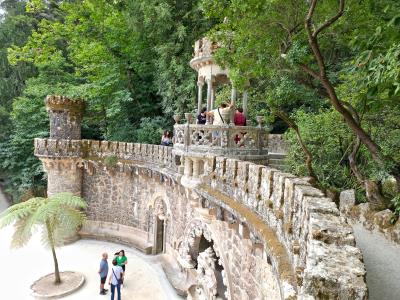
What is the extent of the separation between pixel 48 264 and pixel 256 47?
13.1 metres

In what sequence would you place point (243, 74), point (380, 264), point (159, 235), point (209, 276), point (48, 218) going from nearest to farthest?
point (380, 264), point (243, 74), point (209, 276), point (48, 218), point (159, 235)

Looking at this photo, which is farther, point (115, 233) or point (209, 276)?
point (115, 233)

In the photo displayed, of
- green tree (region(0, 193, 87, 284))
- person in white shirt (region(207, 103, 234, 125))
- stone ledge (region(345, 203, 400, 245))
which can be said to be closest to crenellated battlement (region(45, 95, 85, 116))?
green tree (region(0, 193, 87, 284))

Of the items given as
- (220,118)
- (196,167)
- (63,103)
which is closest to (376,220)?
(196,167)

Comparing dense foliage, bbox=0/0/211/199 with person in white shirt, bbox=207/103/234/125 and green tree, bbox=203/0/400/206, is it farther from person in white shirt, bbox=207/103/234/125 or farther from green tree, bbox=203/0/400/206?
green tree, bbox=203/0/400/206

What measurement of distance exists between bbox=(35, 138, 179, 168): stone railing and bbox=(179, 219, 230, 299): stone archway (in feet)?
13.5

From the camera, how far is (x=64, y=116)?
1515 centimetres

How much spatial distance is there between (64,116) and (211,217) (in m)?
11.0

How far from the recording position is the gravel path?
137 inches

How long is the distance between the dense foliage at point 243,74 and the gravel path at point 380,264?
117cm

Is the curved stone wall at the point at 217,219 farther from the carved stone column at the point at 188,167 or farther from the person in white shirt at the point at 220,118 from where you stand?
the person in white shirt at the point at 220,118

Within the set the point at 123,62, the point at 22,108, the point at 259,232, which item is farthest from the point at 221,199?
Answer: the point at 22,108

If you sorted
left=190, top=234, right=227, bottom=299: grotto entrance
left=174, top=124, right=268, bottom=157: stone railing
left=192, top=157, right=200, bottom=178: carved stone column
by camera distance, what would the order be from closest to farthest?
left=174, top=124, right=268, bottom=157: stone railing, left=192, top=157, right=200, bottom=178: carved stone column, left=190, top=234, right=227, bottom=299: grotto entrance

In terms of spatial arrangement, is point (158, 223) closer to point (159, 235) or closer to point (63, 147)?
point (159, 235)
